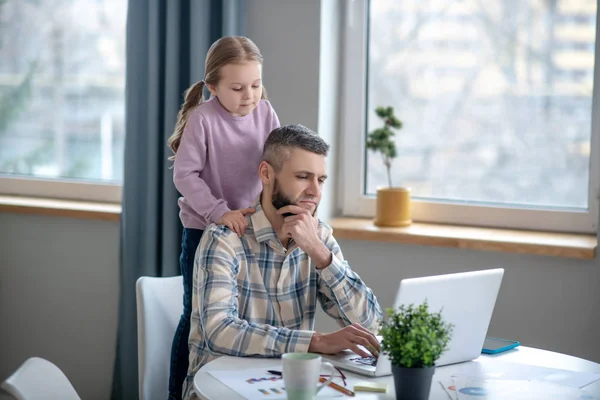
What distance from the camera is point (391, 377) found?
5.12 ft

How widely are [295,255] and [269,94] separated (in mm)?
1177

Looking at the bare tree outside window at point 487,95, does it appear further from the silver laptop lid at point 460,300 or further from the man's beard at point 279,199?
the silver laptop lid at point 460,300

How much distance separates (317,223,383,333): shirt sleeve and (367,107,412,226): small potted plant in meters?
0.96

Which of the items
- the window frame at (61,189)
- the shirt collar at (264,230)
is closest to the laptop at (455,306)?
the shirt collar at (264,230)

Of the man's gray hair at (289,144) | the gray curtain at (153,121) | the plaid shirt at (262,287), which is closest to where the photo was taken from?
the plaid shirt at (262,287)

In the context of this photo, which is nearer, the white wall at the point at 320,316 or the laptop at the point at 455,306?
the laptop at the point at 455,306

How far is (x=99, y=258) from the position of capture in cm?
337

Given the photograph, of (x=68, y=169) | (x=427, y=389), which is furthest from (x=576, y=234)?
(x=68, y=169)

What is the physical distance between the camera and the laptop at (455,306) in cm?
145

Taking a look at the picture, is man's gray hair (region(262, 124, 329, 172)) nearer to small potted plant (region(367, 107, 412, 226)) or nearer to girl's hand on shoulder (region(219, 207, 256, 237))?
girl's hand on shoulder (region(219, 207, 256, 237))

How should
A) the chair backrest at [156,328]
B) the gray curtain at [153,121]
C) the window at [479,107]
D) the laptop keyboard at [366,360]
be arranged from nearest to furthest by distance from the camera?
the laptop keyboard at [366,360] < the chair backrest at [156,328] < the window at [479,107] < the gray curtain at [153,121]

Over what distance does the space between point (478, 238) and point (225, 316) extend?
3.98ft

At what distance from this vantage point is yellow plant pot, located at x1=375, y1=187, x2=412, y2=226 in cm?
288

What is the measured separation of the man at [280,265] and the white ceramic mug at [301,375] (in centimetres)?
46
